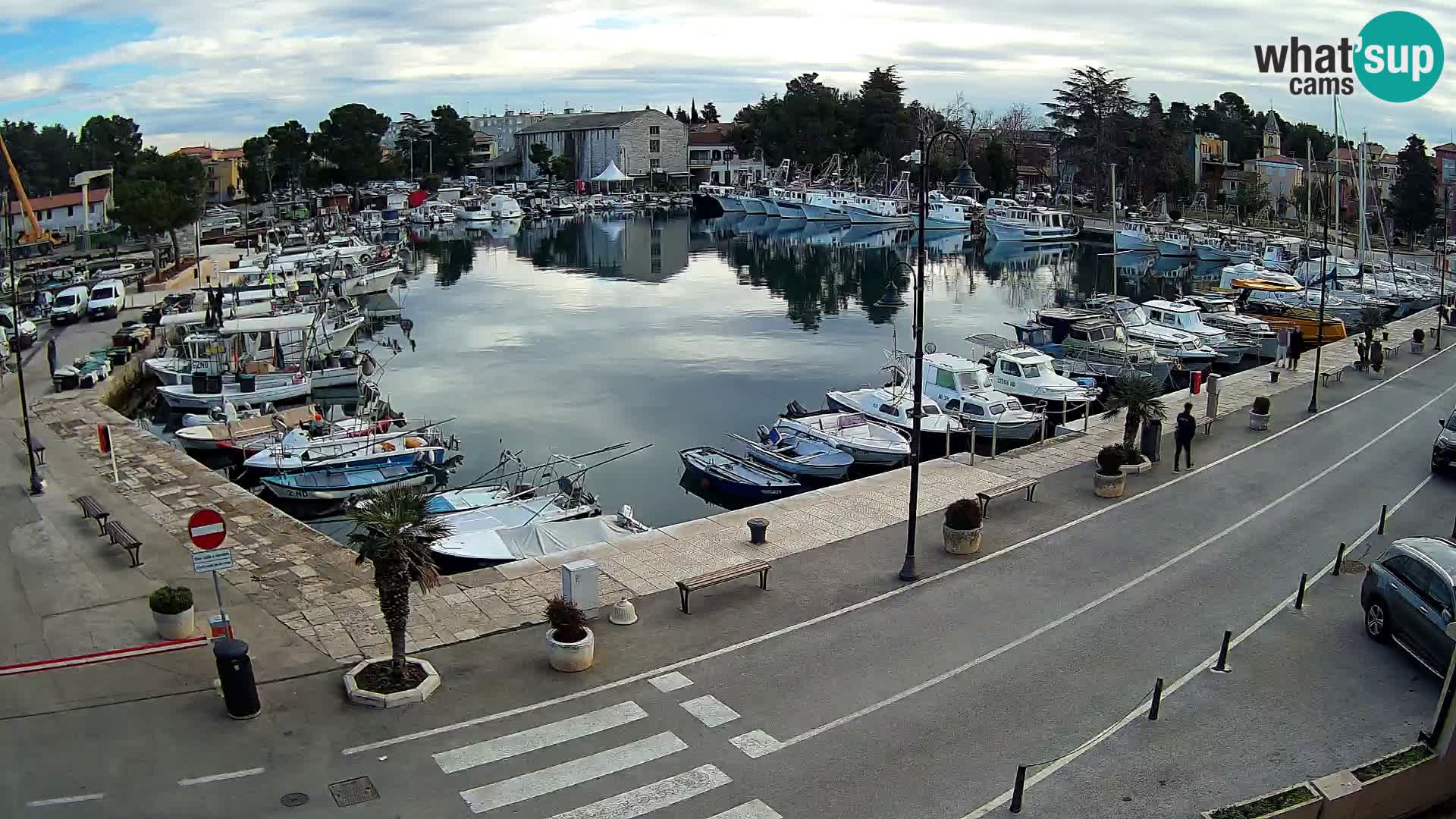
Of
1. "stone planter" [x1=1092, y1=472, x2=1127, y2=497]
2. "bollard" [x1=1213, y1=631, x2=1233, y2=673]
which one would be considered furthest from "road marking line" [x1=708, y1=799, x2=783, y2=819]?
"stone planter" [x1=1092, y1=472, x2=1127, y2=497]

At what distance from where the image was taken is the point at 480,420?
134 ft

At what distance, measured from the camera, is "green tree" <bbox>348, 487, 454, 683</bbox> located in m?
14.6

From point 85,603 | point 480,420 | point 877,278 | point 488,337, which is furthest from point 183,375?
point 877,278

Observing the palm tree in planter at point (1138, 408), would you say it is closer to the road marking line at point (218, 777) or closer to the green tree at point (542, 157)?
the road marking line at point (218, 777)

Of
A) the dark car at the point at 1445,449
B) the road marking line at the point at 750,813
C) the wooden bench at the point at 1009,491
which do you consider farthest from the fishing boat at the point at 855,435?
the road marking line at the point at 750,813

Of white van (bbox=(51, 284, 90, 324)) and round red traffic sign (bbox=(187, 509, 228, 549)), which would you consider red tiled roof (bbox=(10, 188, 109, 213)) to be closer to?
white van (bbox=(51, 284, 90, 324))

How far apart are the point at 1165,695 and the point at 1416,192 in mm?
86281

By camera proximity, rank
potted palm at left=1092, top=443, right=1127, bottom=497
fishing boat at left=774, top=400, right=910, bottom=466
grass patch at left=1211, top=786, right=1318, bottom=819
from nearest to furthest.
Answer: grass patch at left=1211, top=786, right=1318, bottom=819 → potted palm at left=1092, top=443, right=1127, bottom=497 → fishing boat at left=774, top=400, right=910, bottom=466

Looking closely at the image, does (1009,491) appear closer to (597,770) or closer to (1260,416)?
(1260,416)

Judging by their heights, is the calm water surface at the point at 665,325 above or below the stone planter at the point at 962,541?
above

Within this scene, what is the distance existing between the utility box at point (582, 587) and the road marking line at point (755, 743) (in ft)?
14.2

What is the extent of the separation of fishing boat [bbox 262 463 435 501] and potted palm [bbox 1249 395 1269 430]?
22673 mm

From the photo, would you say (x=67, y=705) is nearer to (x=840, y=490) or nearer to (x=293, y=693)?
(x=293, y=693)

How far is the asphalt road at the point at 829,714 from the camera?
41.7ft
